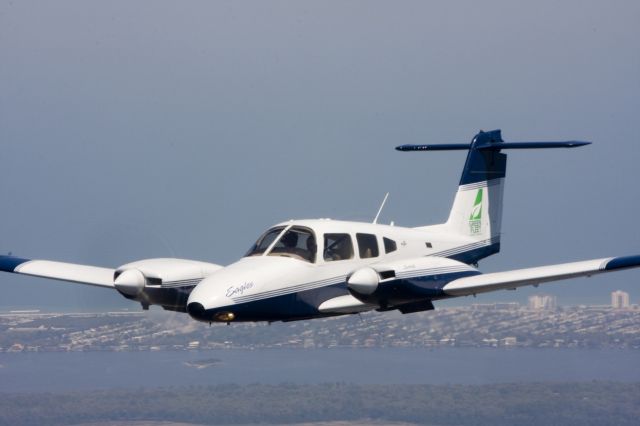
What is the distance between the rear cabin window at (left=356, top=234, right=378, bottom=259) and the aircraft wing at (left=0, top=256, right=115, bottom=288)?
22.0ft

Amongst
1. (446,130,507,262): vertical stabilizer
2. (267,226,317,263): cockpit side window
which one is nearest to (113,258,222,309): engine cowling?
(267,226,317,263): cockpit side window

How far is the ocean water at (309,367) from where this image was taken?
7612 centimetres

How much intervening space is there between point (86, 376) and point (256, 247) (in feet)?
231

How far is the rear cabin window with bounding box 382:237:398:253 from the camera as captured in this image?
26375 mm

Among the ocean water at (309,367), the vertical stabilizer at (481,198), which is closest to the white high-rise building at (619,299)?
the ocean water at (309,367)

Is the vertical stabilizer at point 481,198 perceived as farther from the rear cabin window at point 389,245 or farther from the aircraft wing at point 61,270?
the aircraft wing at point 61,270

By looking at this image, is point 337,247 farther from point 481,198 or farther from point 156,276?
point 481,198

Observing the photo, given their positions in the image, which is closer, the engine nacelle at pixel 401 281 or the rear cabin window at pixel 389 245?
the engine nacelle at pixel 401 281

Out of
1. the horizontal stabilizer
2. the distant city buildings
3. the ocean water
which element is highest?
the horizontal stabilizer

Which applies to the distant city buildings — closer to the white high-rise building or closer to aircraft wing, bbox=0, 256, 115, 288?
the white high-rise building

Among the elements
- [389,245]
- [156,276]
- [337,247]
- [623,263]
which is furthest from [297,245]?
[623,263]

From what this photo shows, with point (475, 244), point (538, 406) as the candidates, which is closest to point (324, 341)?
point (538, 406)

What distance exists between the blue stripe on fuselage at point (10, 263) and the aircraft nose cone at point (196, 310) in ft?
28.6

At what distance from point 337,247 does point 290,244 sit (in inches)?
45.1
